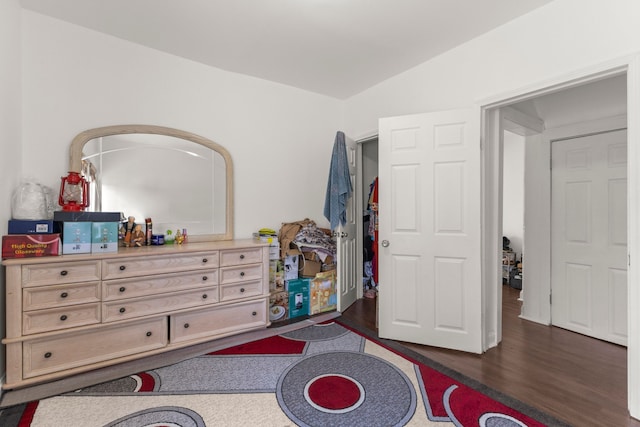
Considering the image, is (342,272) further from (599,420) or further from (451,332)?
(599,420)

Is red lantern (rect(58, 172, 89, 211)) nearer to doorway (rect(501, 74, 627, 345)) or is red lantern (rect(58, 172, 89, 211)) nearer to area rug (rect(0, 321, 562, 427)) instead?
area rug (rect(0, 321, 562, 427))

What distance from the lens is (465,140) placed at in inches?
96.6

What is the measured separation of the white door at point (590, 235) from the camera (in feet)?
8.67

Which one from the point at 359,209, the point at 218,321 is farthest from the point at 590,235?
the point at 218,321

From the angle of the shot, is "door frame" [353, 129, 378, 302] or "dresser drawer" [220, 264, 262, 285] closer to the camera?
"dresser drawer" [220, 264, 262, 285]

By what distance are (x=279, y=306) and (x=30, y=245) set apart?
203 centimetres

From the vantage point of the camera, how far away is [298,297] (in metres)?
3.23

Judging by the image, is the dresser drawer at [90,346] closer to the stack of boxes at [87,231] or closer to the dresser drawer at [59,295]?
the dresser drawer at [59,295]

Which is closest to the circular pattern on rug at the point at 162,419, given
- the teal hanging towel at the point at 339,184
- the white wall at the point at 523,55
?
the teal hanging towel at the point at 339,184

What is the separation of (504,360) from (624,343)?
1183 mm

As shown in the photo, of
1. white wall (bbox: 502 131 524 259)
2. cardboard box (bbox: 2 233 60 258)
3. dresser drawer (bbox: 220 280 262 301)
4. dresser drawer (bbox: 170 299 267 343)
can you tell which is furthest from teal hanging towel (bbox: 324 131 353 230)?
white wall (bbox: 502 131 524 259)

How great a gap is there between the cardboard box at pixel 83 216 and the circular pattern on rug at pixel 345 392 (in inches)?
66.4

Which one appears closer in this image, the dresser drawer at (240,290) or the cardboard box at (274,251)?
the dresser drawer at (240,290)

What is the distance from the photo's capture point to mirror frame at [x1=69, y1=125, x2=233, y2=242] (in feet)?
7.73
